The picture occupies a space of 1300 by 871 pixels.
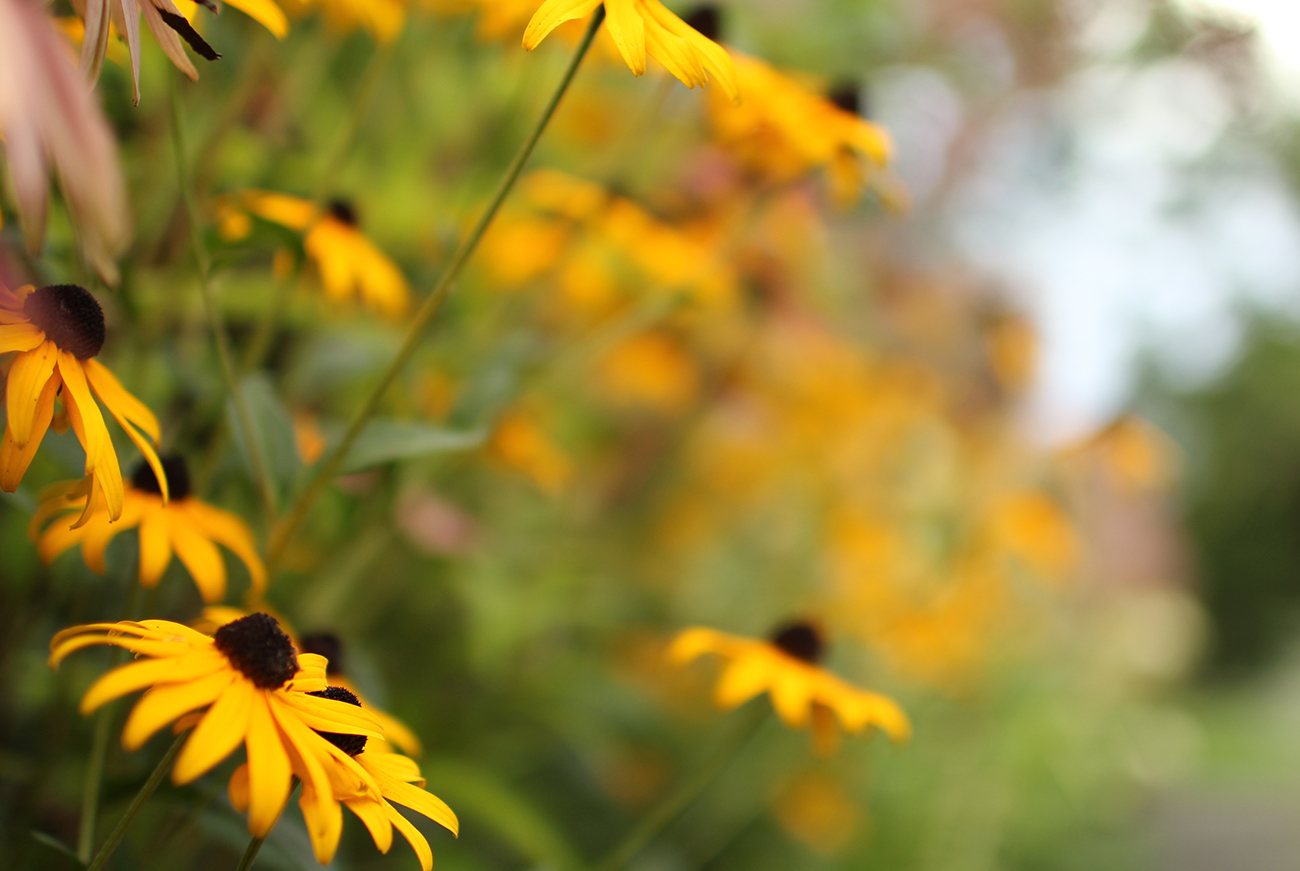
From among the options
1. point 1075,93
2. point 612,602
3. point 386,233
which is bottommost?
point 612,602

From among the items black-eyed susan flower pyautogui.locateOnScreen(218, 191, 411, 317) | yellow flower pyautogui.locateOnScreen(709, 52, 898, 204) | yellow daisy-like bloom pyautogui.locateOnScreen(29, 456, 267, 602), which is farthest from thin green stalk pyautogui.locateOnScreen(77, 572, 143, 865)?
yellow flower pyautogui.locateOnScreen(709, 52, 898, 204)

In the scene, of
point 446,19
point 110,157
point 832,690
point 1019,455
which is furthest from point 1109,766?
point 110,157

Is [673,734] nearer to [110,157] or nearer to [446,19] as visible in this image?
[446,19]

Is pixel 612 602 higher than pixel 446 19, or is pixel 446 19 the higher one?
pixel 446 19

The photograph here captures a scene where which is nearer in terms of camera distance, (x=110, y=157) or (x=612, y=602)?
(x=110, y=157)

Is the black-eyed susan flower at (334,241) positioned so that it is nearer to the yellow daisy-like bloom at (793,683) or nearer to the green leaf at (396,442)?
the green leaf at (396,442)

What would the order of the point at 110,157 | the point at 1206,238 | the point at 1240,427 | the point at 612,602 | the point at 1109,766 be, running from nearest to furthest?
the point at 110,157 → the point at 612,602 → the point at 1109,766 → the point at 1206,238 → the point at 1240,427

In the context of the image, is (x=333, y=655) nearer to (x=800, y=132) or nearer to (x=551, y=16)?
(x=551, y=16)
